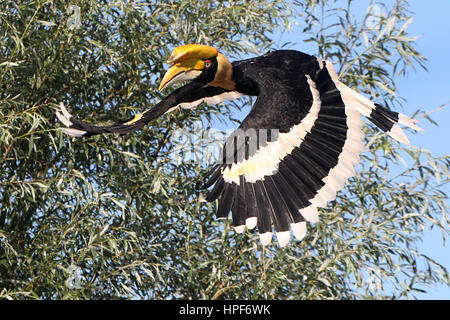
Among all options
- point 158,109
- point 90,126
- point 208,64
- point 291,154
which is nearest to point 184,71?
point 208,64

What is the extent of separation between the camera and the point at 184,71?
11.2 feet

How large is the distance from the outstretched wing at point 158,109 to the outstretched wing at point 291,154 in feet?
1.54

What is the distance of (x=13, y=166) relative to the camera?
5.27 metres

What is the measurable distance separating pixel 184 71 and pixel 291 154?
623 mm

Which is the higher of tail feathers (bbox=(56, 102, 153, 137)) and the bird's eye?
the bird's eye

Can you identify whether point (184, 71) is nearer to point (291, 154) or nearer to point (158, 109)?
point (158, 109)

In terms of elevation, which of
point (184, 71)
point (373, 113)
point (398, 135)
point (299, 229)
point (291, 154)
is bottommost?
point (299, 229)

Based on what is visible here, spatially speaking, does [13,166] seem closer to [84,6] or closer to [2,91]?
[2,91]

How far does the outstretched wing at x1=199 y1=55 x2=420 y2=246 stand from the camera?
301 centimetres

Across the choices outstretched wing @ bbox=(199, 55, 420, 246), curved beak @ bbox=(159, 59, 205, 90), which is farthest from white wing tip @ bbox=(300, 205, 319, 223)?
curved beak @ bbox=(159, 59, 205, 90)

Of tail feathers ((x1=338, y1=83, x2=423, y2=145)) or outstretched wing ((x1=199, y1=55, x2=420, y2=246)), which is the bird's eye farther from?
tail feathers ((x1=338, y1=83, x2=423, y2=145))

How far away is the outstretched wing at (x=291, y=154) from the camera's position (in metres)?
3.01
